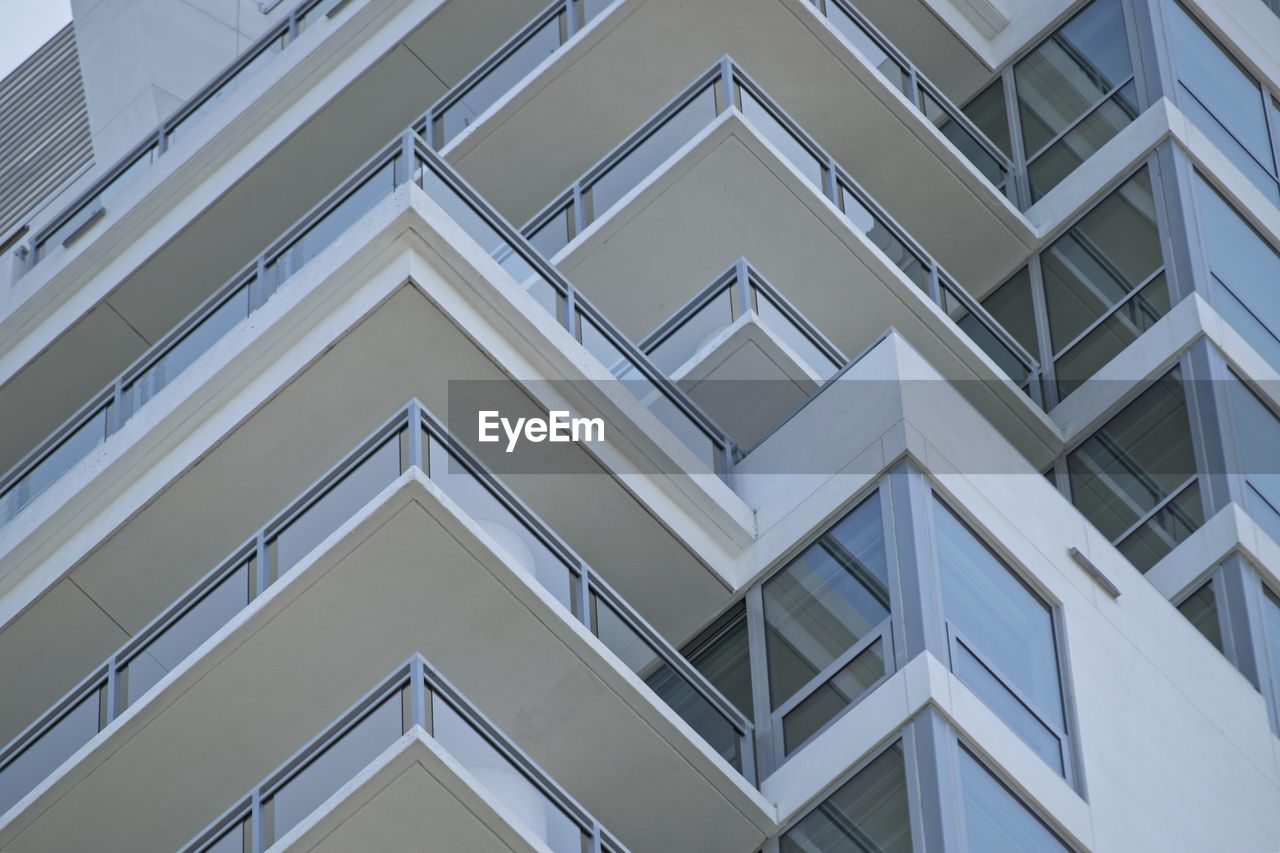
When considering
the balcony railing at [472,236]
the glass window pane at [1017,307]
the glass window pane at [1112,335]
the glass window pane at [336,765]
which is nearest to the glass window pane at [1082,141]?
the glass window pane at [1017,307]

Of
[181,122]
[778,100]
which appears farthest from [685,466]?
[181,122]

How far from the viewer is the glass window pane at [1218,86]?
957 inches

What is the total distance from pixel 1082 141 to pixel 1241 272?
238 cm

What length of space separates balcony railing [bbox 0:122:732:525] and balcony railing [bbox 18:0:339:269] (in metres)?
7.21

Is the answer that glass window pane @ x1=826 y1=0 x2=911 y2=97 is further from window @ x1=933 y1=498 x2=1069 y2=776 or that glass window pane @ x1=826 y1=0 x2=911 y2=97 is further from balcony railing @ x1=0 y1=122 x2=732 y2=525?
window @ x1=933 y1=498 x2=1069 y2=776

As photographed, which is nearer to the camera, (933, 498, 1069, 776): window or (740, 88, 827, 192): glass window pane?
(933, 498, 1069, 776): window

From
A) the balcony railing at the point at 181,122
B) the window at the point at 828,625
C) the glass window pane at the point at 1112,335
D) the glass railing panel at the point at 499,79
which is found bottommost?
the window at the point at 828,625

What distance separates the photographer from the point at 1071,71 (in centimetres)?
2530

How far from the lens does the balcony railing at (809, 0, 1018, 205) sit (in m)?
25.0

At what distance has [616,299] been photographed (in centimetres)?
2180

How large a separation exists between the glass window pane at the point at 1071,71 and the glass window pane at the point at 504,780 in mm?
11425

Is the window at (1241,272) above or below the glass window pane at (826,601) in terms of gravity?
above

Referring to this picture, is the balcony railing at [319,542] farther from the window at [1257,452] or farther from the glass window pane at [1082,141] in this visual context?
the glass window pane at [1082,141]

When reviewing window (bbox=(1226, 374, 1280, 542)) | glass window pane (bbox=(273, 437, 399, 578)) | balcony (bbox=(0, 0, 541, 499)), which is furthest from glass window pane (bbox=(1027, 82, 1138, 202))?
glass window pane (bbox=(273, 437, 399, 578))
